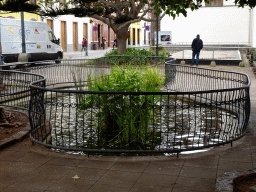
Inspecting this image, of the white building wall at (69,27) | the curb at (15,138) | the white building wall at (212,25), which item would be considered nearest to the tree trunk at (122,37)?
the white building wall at (69,27)

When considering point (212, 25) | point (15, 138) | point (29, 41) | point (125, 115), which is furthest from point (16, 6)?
point (212, 25)

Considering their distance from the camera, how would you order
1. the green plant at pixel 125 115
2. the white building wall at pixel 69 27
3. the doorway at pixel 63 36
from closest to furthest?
the green plant at pixel 125 115
the white building wall at pixel 69 27
the doorway at pixel 63 36

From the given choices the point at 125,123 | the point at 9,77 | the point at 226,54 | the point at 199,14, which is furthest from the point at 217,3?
the point at 125,123

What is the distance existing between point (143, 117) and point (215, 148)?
135cm

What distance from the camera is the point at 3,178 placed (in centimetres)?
511

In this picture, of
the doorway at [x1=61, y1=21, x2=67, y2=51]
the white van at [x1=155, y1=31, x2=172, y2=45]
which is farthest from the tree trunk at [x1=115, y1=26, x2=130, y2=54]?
the doorway at [x1=61, y1=21, x2=67, y2=51]

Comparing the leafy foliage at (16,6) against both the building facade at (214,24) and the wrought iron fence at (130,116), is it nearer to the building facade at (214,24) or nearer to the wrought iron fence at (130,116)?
the wrought iron fence at (130,116)

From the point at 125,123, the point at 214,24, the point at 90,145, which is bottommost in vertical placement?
the point at 90,145

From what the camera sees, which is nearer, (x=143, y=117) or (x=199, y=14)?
(x=143, y=117)

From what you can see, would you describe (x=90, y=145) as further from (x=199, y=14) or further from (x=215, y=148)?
(x=199, y=14)

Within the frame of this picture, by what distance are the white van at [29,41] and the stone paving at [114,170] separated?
1696cm

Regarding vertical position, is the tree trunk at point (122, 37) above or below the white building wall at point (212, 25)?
below

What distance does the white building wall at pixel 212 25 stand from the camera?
43.2 m

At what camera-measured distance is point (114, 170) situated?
213 inches
